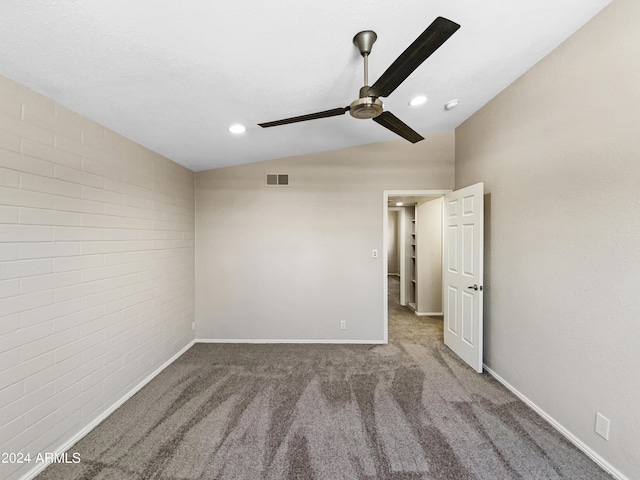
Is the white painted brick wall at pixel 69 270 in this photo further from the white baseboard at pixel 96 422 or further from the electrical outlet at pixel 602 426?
the electrical outlet at pixel 602 426

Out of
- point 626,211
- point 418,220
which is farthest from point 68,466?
point 418,220

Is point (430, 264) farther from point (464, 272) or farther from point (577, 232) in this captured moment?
point (577, 232)

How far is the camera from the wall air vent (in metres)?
3.64

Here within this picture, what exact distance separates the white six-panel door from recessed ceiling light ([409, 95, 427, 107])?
1.03 m

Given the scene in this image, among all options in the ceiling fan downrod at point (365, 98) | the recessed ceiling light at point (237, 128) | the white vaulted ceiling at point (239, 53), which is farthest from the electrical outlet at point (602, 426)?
the recessed ceiling light at point (237, 128)

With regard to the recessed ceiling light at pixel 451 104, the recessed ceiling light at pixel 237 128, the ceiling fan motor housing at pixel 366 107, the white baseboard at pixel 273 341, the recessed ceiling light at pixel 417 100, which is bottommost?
the white baseboard at pixel 273 341

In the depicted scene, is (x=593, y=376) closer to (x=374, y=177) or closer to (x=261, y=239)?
(x=374, y=177)

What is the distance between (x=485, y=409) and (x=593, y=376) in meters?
0.82

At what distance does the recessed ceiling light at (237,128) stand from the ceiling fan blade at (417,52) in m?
1.49

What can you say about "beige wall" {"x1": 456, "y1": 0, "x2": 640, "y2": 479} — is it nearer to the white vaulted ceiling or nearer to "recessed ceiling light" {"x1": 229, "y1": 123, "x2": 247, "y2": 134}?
the white vaulted ceiling

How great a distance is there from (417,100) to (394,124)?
90 centimetres

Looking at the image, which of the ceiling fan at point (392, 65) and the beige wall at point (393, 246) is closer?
the ceiling fan at point (392, 65)

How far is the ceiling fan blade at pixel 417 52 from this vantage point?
3.39 feet

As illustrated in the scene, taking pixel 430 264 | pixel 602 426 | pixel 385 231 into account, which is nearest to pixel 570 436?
pixel 602 426
